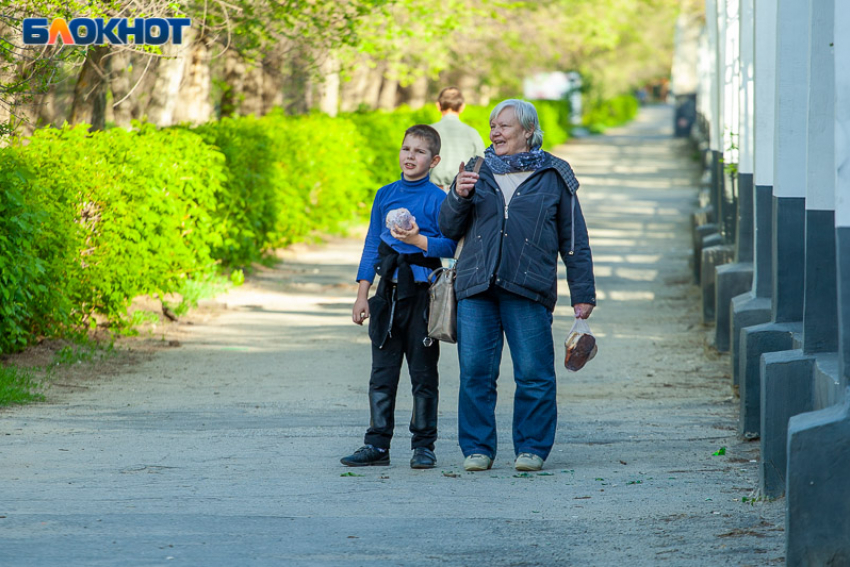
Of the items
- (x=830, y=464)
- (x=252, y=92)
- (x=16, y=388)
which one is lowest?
(x=16, y=388)

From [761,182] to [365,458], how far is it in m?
3.92

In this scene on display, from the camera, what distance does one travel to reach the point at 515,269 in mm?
5977

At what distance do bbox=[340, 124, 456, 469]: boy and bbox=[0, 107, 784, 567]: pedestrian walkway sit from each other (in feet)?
0.90

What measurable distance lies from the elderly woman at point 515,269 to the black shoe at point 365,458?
0.43 meters

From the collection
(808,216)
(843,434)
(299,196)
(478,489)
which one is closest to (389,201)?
(478,489)

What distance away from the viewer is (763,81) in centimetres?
906

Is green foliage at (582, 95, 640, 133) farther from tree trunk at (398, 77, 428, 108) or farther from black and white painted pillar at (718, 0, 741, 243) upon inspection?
black and white painted pillar at (718, 0, 741, 243)

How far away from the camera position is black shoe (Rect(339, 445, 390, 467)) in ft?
20.8

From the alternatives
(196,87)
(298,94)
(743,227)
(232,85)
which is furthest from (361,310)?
(298,94)

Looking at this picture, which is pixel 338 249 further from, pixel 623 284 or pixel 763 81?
pixel 763 81

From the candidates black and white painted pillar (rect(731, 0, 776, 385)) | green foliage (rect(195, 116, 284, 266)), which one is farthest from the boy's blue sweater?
green foliage (rect(195, 116, 284, 266))

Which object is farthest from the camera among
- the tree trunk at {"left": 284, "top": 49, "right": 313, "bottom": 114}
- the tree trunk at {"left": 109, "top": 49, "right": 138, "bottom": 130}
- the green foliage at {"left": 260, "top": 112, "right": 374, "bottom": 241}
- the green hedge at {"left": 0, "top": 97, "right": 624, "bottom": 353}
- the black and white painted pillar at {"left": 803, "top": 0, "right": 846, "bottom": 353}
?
the tree trunk at {"left": 284, "top": 49, "right": 313, "bottom": 114}

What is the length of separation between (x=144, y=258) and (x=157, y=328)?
0.89 m

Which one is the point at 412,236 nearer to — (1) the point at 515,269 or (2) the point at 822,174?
(1) the point at 515,269
